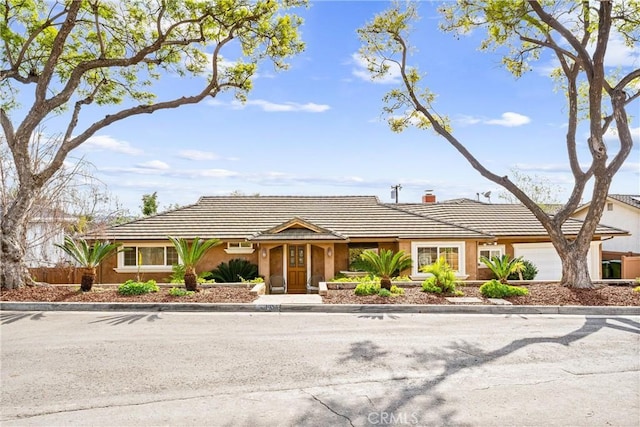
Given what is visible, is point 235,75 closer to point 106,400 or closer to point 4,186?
point 4,186

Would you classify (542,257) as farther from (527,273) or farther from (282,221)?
(282,221)

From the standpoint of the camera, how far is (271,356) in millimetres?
7293

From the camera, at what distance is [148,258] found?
2055 cm

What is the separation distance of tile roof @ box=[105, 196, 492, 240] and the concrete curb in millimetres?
7834

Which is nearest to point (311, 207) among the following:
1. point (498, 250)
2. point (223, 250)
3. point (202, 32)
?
point (223, 250)

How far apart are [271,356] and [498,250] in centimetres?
1781

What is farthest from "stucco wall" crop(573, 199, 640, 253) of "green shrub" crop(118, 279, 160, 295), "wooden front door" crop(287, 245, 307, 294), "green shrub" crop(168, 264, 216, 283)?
"green shrub" crop(118, 279, 160, 295)

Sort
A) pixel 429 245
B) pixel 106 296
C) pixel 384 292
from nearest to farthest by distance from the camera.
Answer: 1. pixel 106 296
2. pixel 384 292
3. pixel 429 245

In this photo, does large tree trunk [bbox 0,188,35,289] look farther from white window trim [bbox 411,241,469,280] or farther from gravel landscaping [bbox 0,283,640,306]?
white window trim [bbox 411,241,469,280]

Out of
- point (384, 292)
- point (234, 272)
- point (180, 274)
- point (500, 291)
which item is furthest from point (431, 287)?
point (180, 274)

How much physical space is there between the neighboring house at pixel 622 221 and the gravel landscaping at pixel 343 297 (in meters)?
19.4

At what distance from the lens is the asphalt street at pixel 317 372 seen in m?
5.11

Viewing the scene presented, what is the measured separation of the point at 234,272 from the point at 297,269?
280 cm

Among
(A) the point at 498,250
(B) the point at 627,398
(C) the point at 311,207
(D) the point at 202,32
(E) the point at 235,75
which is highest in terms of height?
(D) the point at 202,32
